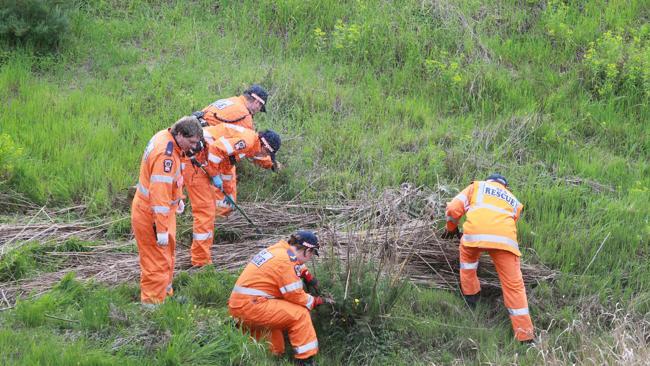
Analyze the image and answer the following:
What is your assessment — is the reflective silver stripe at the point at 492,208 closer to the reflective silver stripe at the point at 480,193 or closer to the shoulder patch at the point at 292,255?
the reflective silver stripe at the point at 480,193

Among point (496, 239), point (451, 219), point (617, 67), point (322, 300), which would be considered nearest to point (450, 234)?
point (451, 219)

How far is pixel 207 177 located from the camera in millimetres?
9234

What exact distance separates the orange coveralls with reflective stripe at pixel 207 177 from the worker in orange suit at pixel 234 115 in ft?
1.10

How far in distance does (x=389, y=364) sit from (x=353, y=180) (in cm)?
346

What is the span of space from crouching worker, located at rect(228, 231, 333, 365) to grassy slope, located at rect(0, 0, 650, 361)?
8.89 ft

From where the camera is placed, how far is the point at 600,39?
1309 centimetres

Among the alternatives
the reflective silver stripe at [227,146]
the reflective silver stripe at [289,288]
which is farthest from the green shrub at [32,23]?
the reflective silver stripe at [289,288]

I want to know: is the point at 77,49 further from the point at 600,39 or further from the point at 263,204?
the point at 600,39

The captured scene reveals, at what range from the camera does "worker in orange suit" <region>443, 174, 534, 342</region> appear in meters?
8.32

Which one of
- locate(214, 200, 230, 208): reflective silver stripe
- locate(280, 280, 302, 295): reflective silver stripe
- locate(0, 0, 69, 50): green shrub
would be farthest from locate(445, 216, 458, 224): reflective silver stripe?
locate(0, 0, 69, 50): green shrub

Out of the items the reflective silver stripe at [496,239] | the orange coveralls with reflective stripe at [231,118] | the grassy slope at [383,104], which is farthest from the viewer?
the grassy slope at [383,104]

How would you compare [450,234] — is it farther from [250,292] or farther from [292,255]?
[250,292]

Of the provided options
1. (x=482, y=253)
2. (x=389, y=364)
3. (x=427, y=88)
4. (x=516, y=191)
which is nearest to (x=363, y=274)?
(x=389, y=364)

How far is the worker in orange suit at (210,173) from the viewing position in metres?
9.17
